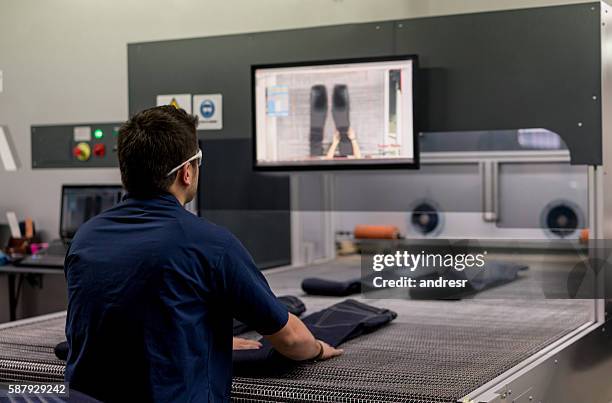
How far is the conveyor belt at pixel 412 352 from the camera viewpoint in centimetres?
171

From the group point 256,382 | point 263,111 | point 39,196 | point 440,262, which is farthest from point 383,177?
point 256,382

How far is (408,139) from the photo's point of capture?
9.48 feet

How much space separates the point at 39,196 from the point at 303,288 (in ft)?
7.15

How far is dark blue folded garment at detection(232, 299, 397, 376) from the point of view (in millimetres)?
1817

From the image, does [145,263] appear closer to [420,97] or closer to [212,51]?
[420,97]

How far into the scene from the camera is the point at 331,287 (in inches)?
118

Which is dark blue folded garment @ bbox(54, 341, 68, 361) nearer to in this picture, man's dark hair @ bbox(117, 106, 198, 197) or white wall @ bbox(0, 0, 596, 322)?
man's dark hair @ bbox(117, 106, 198, 197)

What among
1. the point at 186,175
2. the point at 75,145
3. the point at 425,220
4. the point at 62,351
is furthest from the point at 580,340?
the point at 75,145

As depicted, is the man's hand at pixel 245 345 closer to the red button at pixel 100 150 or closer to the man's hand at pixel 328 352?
the man's hand at pixel 328 352

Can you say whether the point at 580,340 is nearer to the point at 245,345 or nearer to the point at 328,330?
the point at 328,330

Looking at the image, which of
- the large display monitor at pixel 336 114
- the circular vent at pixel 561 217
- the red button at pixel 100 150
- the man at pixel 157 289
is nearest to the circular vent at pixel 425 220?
the circular vent at pixel 561 217

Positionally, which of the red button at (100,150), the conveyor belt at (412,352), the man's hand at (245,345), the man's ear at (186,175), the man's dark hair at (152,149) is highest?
the red button at (100,150)

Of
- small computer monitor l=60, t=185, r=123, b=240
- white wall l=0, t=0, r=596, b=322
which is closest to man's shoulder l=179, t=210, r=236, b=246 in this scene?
white wall l=0, t=0, r=596, b=322

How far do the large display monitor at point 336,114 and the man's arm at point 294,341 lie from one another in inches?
46.1
